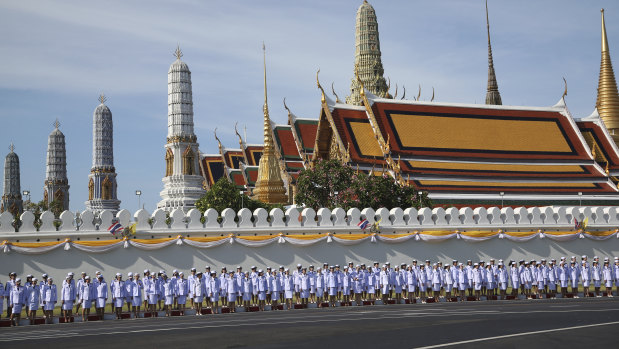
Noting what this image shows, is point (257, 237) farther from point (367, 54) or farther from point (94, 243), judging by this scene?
point (367, 54)

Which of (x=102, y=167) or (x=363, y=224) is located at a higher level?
(x=102, y=167)

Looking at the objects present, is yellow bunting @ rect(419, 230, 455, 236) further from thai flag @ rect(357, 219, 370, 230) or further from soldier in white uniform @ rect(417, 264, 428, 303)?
thai flag @ rect(357, 219, 370, 230)

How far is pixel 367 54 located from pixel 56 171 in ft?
124

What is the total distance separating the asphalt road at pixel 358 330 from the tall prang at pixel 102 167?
67.4 meters

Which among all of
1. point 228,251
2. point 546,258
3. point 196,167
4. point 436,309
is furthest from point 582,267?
point 196,167

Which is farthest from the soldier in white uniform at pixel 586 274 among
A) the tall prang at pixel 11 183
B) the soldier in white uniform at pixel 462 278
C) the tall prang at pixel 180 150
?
the tall prang at pixel 11 183

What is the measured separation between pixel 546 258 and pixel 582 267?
1779 millimetres

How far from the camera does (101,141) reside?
3546 inches

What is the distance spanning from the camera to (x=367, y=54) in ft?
305

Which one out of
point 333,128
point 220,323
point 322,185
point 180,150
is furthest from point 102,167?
point 220,323

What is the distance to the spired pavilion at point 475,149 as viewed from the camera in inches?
1681

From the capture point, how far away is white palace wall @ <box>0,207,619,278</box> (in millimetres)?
24422

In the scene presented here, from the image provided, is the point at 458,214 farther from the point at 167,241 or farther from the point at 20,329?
the point at 20,329

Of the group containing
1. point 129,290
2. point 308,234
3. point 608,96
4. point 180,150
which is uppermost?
point 608,96
